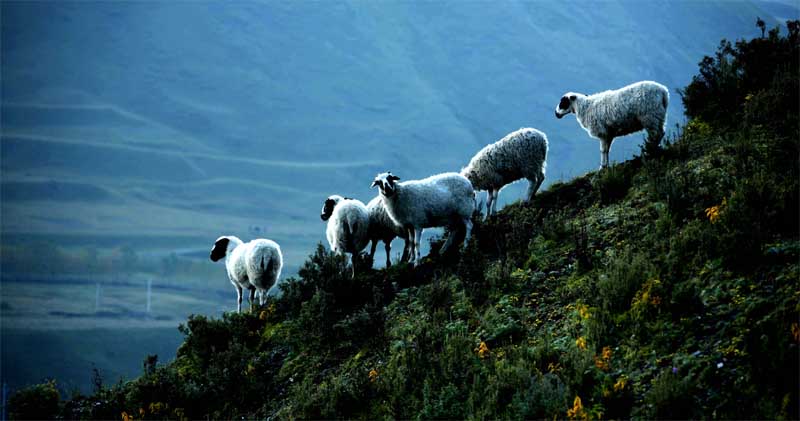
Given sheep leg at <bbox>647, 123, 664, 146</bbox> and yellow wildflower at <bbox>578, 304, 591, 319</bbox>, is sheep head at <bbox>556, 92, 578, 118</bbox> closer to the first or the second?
sheep leg at <bbox>647, 123, 664, 146</bbox>

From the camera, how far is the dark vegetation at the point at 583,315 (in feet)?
25.2

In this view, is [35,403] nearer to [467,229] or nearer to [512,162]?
[467,229]

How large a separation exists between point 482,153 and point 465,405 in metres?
9.39

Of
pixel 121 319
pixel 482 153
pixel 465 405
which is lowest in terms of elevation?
pixel 465 405

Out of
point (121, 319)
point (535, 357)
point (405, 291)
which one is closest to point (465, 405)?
point (535, 357)

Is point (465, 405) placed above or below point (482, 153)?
below

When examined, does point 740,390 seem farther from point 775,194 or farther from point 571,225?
point 571,225

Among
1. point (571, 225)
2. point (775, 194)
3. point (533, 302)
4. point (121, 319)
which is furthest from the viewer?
point (121, 319)

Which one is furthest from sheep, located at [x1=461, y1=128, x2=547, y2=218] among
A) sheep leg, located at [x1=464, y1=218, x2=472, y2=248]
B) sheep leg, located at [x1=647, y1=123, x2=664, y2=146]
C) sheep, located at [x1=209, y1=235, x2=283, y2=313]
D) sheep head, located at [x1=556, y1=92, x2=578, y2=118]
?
sheep, located at [x1=209, y1=235, x2=283, y2=313]

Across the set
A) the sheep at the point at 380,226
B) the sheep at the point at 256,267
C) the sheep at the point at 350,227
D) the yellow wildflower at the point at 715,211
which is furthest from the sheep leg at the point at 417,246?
the yellow wildflower at the point at 715,211

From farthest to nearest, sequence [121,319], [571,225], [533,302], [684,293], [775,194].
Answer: [121,319] < [571,225] < [533,302] < [775,194] < [684,293]

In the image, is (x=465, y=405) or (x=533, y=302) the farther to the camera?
(x=533, y=302)

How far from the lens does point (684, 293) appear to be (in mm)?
8461

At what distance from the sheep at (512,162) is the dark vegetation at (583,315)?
103 centimetres
